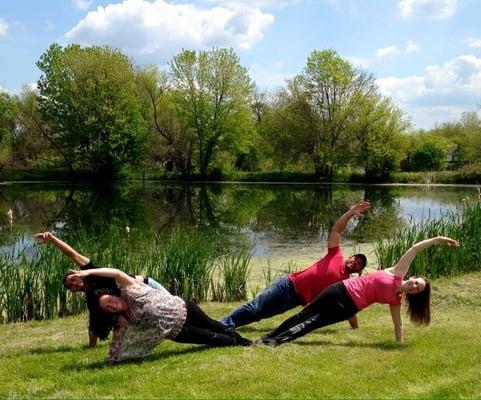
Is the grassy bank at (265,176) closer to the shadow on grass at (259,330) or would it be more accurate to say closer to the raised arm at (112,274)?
the shadow on grass at (259,330)

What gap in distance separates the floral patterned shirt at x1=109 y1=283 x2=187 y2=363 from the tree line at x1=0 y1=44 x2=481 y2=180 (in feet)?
149

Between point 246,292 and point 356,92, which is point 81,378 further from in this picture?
point 356,92

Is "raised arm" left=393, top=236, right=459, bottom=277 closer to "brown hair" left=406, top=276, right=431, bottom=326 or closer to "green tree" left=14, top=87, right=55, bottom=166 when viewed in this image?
"brown hair" left=406, top=276, right=431, bottom=326

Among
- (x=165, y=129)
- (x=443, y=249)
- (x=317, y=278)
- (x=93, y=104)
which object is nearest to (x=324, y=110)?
(x=165, y=129)

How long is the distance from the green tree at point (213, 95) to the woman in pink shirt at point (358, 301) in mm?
47386

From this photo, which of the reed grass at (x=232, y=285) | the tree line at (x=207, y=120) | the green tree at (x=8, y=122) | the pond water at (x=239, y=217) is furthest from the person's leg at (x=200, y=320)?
the green tree at (x=8, y=122)

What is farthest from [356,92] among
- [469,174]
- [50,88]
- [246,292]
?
[246,292]

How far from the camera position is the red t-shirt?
6.68m

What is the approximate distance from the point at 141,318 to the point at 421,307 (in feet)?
10.1

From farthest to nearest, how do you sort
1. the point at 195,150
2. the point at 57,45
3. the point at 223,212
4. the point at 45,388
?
the point at 195,150, the point at 57,45, the point at 223,212, the point at 45,388

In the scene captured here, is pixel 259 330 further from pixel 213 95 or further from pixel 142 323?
pixel 213 95

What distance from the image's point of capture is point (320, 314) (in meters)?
6.14

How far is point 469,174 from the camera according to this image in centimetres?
4772

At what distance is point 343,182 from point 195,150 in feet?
51.3
